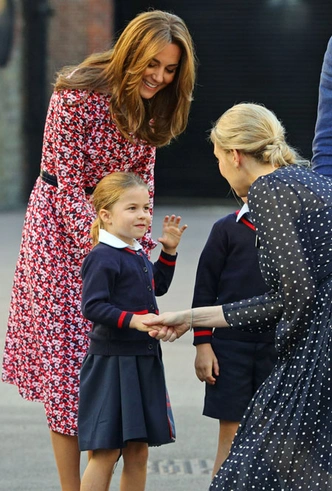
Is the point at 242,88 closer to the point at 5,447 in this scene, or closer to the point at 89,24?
the point at 89,24

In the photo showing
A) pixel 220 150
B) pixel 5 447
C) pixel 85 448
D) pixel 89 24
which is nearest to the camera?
pixel 220 150

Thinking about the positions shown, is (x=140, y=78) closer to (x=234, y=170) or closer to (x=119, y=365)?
(x=234, y=170)

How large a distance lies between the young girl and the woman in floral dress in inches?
7.0

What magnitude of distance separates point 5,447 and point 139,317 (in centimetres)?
186

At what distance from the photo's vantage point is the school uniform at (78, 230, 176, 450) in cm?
335

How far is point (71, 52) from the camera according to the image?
13.7m

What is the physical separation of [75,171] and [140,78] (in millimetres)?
397

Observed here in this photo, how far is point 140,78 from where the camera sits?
3.48m

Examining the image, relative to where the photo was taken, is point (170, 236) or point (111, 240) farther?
point (170, 236)

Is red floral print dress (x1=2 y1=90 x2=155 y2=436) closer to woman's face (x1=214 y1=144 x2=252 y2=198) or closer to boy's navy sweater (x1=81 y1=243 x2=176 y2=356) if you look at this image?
boy's navy sweater (x1=81 y1=243 x2=176 y2=356)

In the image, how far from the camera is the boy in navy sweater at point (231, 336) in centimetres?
365

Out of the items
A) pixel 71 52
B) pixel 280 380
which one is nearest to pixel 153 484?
pixel 280 380

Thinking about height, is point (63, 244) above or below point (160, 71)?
below

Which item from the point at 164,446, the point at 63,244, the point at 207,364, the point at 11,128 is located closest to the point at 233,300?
the point at 207,364
